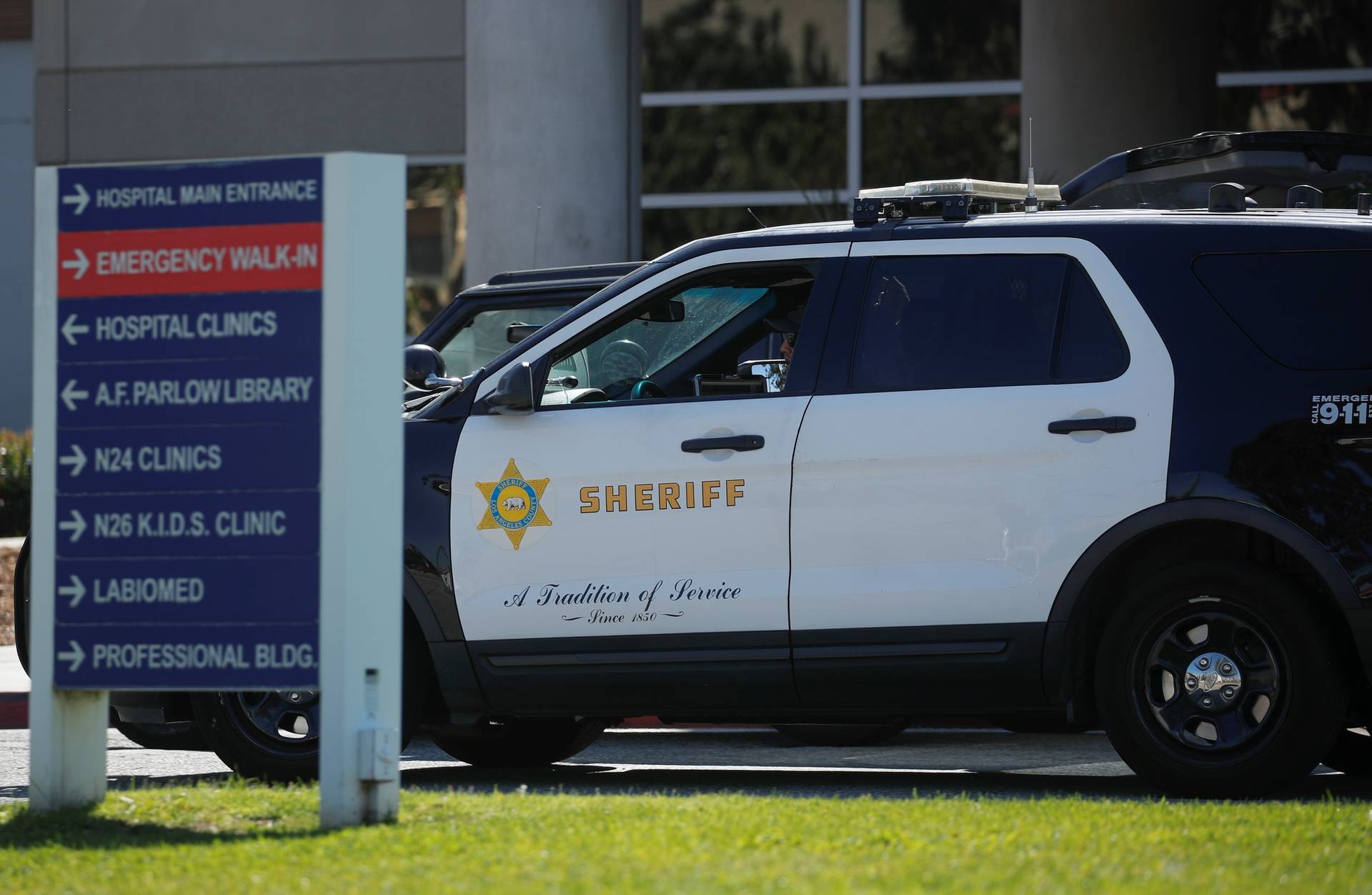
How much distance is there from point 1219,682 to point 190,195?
3513 millimetres

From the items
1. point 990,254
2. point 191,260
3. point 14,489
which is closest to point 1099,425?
point 990,254

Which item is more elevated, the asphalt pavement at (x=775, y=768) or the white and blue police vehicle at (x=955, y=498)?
the white and blue police vehicle at (x=955, y=498)

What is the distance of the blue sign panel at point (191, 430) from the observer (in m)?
5.70

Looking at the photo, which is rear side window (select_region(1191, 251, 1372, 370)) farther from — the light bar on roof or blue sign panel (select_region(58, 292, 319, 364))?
blue sign panel (select_region(58, 292, 319, 364))

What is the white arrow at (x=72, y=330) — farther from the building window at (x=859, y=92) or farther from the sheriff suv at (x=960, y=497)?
the building window at (x=859, y=92)

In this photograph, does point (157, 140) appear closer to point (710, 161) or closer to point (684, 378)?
point (710, 161)

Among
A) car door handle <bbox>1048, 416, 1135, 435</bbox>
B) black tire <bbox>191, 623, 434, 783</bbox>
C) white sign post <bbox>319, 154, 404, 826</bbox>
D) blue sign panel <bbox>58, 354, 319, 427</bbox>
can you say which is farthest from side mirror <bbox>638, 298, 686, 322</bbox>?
blue sign panel <bbox>58, 354, 319, 427</bbox>

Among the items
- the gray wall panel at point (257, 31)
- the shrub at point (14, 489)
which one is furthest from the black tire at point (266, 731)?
the gray wall panel at point (257, 31)

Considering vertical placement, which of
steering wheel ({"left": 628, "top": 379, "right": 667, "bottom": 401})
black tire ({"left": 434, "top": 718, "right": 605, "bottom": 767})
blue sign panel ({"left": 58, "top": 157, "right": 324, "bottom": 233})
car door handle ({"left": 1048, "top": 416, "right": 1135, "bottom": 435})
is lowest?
black tire ({"left": 434, "top": 718, "right": 605, "bottom": 767})

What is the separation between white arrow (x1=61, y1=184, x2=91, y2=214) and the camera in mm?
6027

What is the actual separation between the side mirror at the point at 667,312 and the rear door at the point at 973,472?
0.82m

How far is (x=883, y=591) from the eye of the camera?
6.80m

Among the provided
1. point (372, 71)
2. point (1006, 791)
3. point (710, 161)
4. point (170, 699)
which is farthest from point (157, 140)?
point (1006, 791)

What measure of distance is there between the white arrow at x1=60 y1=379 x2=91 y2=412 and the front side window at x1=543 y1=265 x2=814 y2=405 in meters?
1.88
